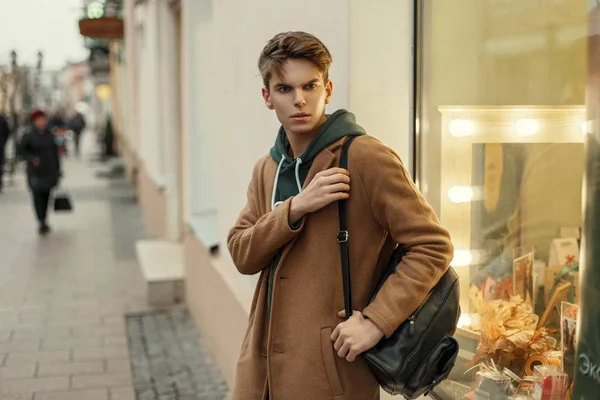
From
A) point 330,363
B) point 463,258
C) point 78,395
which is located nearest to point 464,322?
point 463,258

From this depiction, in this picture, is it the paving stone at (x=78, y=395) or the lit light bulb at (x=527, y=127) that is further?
the paving stone at (x=78, y=395)

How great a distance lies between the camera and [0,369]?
19.2 ft

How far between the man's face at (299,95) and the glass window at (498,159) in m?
1.01

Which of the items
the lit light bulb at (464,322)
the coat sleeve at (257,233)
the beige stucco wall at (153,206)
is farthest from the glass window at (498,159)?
the beige stucco wall at (153,206)

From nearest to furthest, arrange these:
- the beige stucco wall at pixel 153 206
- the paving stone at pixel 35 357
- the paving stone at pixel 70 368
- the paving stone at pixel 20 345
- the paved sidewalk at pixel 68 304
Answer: the paved sidewalk at pixel 68 304
the paving stone at pixel 70 368
the paving stone at pixel 35 357
the paving stone at pixel 20 345
the beige stucco wall at pixel 153 206

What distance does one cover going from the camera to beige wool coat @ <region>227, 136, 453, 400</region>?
7.70ft

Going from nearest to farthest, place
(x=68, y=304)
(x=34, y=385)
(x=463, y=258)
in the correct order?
(x=463, y=258), (x=34, y=385), (x=68, y=304)

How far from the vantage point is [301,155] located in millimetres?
2557

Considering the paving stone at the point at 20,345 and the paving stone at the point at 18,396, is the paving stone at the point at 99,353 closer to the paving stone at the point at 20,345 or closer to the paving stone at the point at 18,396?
the paving stone at the point at 20,345

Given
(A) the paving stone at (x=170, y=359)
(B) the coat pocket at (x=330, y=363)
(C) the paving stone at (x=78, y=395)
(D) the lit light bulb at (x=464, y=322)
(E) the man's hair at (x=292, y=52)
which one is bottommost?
(A) the paving stone at (x=170, y=359)

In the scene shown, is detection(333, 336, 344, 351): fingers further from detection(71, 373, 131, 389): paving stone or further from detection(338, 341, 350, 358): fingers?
detection(71, 373, 131, 389): paving stone

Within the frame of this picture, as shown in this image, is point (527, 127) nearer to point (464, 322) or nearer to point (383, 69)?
point (383, 69)

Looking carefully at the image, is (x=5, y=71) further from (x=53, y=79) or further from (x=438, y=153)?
(x=53, y=79)

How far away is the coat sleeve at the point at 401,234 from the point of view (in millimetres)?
2322
